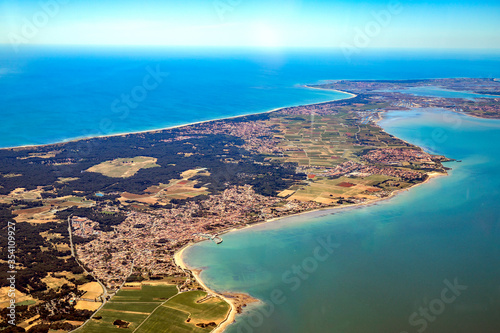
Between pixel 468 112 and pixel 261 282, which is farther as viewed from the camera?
pixel 468 112

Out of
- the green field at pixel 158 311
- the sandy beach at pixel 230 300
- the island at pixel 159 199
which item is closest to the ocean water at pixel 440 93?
the island at pixel 159 199

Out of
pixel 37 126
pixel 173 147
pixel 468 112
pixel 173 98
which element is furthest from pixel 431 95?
pixel 37 126

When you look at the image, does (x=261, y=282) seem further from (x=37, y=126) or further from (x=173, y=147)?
(x=37, y=126)

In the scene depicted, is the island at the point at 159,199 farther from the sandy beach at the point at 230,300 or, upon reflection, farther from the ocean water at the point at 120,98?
the ocean water at the point at 120,98

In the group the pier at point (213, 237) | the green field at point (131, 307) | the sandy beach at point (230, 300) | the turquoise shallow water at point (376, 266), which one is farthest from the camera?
the pier at point (213, 237)

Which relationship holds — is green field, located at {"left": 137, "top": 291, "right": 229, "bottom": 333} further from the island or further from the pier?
the pier

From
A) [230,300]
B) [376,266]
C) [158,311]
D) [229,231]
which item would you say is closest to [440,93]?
[376,266]
